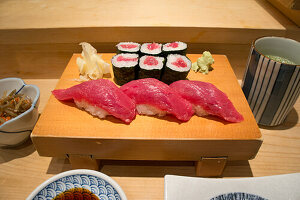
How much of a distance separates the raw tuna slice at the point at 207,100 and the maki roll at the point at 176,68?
0.38 ft

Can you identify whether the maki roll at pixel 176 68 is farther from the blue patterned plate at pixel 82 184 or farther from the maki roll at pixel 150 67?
the blue patterned plate at pixel 82 184

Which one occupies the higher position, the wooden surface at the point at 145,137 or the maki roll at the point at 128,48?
the maki roll at the point at 128,48

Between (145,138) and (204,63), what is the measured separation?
32.0 inches

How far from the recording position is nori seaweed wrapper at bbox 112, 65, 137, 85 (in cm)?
149

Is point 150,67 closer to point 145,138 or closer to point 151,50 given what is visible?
point 151,50

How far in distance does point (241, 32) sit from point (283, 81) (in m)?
0.62

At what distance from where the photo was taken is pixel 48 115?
1307 mm

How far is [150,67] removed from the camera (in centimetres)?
149

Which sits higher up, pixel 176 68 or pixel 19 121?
pixel 176 68

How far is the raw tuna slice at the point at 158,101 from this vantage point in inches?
49.8

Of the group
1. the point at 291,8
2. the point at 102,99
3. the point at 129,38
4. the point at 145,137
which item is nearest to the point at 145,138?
the point at 145,137

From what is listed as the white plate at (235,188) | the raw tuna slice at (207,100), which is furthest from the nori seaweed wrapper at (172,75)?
the white plate at (235,188)

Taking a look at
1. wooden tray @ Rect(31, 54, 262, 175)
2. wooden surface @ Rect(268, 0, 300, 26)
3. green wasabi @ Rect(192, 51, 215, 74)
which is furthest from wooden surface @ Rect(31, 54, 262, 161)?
wooden surface @ Rect(268, 0, 300, 26)

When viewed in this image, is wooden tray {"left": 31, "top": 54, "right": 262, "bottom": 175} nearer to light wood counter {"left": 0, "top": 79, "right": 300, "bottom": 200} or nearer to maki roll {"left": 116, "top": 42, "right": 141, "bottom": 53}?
light wood counter {"left": 0, "top": 79, "right": 300, "bottom": 200}
